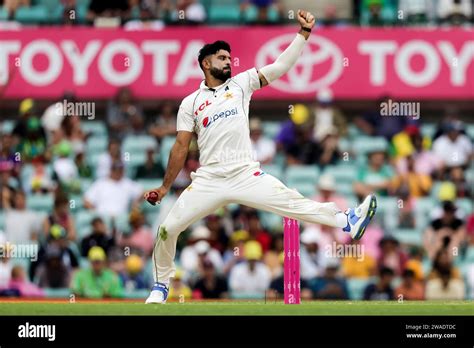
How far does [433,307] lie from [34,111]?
34.4 feet

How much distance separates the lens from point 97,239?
68.9 feet

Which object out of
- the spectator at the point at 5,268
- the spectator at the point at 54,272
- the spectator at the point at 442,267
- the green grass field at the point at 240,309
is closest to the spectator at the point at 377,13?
the spectator at the point at 442,267

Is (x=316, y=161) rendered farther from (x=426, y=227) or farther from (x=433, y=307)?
(x=433, y=307)

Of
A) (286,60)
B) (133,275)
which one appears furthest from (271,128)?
(286,60)

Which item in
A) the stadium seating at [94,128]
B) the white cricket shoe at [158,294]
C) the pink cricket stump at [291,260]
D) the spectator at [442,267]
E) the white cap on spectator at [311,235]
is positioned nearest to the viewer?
the pink cricket stump at [291,260]

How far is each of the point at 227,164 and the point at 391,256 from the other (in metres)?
6.59

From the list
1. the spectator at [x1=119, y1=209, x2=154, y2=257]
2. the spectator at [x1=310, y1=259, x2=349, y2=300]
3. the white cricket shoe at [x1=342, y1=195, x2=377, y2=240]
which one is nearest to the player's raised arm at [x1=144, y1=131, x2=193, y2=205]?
the white cricket shoe at [x1=342, y1=195, x2=377, y2=240]

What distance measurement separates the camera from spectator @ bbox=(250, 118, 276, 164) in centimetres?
2238

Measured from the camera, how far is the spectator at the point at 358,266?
2081 centimetres

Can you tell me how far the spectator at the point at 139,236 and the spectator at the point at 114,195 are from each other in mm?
269

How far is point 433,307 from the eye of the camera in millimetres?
14055

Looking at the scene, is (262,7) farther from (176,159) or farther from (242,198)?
(242,198)

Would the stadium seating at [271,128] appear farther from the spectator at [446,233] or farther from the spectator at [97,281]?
the spectator at [97,281]

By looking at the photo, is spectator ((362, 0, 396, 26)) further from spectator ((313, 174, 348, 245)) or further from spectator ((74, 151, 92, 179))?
spectator ((74, 151, 92, 179))
